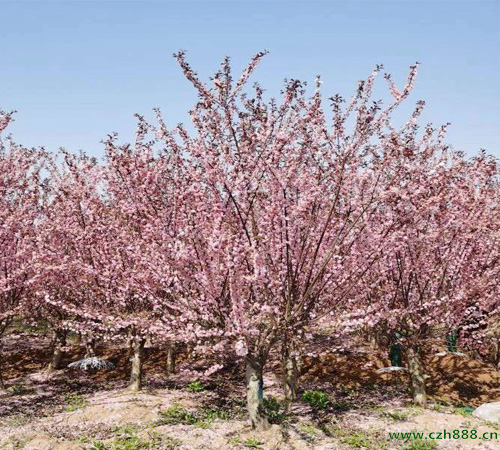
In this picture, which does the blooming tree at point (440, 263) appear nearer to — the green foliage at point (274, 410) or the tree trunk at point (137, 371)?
the green foliage at point (274, 410)

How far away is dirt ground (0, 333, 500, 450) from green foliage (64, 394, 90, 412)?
0.03 metres

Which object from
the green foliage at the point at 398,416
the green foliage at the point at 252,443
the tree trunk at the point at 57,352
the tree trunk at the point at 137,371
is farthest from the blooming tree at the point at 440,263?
the tree trunk at the point at 57,352

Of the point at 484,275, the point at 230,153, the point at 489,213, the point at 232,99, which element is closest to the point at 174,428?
the point at 230,153

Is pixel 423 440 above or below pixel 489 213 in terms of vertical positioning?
below

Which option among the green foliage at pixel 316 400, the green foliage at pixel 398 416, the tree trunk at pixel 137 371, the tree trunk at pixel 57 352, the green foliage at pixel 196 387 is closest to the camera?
the green foliage at pixel 398 416

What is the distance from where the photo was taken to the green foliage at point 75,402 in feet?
39.6

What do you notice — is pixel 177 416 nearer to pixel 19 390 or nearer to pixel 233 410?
pixel 233 410

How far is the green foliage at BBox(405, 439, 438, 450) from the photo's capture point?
8.75m

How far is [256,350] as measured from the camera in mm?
8805

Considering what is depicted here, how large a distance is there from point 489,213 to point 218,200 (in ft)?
26.7

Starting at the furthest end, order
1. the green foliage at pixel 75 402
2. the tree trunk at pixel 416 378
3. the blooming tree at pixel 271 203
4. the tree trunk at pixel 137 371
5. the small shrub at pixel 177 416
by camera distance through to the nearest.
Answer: the tree trunk at pixel 137 371, the green foliage at pixel 75 402, the tree trunk at pixel 416 378, the small shrub at pixel 177 416, the blooming tree at pixel 271 203

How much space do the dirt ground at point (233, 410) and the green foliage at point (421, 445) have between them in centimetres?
2

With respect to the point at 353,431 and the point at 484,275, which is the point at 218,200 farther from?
the point at 484,275

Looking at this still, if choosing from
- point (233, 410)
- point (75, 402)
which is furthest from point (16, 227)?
point (233, 410)
